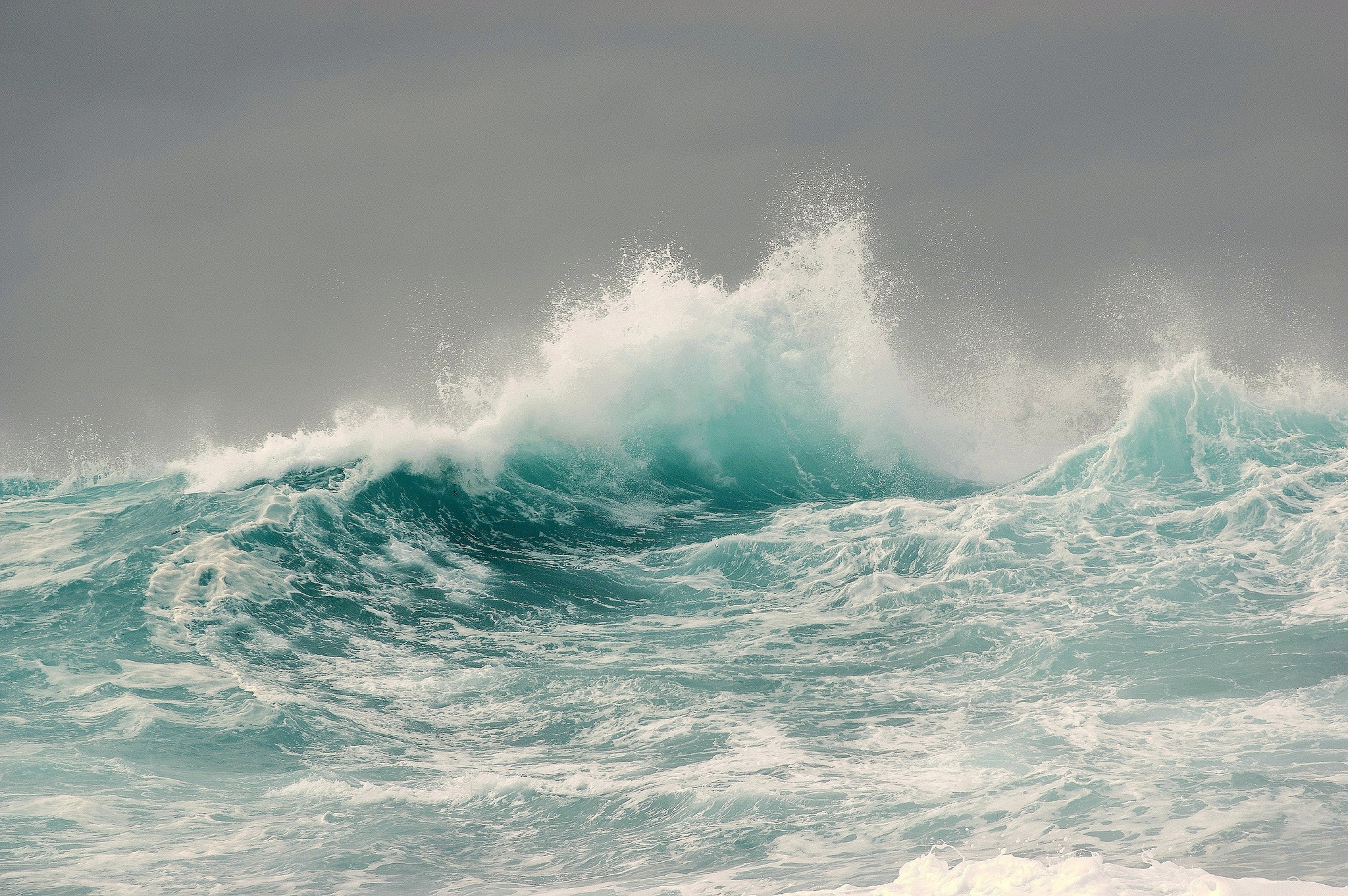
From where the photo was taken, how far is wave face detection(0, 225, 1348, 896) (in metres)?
6.12

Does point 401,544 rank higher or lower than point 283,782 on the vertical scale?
higher

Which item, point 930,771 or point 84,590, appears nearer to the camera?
point 930,771

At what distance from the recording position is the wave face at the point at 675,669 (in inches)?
241

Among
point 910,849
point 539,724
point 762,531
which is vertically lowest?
point 910,849

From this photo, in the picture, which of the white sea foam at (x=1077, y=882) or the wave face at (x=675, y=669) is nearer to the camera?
the white sea foam at (x=1077, y=882)

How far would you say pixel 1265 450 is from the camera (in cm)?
1752

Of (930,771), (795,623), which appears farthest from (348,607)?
(930,771)

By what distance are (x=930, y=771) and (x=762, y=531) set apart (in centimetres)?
868

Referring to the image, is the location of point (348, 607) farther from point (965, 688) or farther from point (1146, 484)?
point (1146, 484)

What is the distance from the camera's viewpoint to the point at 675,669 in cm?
1000

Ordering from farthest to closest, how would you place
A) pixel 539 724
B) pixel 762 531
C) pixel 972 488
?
pixel 972 488 → pixel 762 531 → pixel 539 724

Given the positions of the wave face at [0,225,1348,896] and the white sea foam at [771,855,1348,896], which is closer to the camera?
the white sea foam at [771,855,1348,896]

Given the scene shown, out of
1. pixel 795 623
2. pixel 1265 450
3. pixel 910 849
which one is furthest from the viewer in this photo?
pixel 1265 450

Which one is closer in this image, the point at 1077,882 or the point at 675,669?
the point at 1077,882
